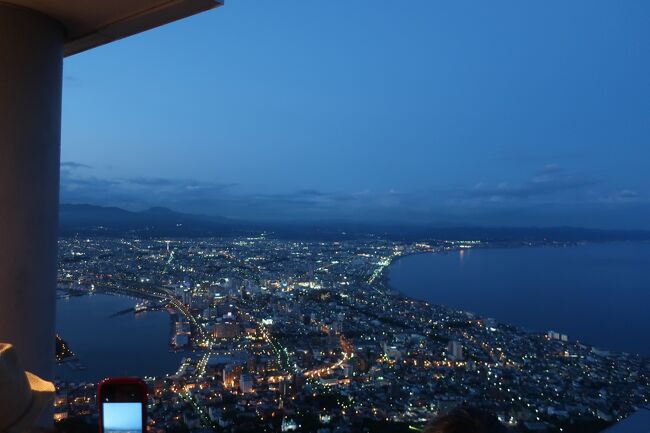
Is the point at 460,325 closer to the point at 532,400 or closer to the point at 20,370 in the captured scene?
the point at 532,400

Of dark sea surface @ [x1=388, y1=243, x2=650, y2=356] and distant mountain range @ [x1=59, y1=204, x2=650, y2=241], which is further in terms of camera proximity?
distant mountain range @ [x1=59, y1=204, x2=650, y2=241]

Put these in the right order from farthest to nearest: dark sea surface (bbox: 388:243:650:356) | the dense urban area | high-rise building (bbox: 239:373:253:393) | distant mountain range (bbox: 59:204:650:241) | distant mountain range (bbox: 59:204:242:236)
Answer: distant mountain range (bbox: 59:204:650:241)
distant mountain range (bbox: 59:204:242:236)
dark sea surface (bbox: 388:243:650:356)
high-rise building (bbox: 239:373:253:393)
the dense urban area

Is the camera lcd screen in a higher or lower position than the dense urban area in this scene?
higher

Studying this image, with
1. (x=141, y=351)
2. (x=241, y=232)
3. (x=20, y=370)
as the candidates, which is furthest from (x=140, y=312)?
(x=241, y=232)

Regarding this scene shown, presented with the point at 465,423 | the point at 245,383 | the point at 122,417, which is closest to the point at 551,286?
the point at 245,383

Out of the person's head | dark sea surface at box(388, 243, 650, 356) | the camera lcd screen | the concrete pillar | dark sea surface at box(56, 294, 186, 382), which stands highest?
the concrete pillar

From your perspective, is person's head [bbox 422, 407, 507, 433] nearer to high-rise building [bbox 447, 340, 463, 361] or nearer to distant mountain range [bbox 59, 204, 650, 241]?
high-rise building [bbox 447, 340, 463, 361]

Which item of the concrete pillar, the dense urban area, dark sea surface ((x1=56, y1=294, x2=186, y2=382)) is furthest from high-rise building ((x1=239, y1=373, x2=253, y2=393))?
the concrete pillar
